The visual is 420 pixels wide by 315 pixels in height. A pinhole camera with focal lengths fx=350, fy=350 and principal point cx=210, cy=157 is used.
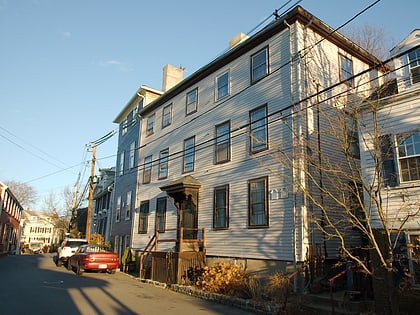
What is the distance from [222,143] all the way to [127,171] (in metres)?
12.7

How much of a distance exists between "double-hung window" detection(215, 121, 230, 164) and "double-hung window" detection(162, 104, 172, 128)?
5.52 m

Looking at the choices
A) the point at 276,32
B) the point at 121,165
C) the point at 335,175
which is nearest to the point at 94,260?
the point at 121,165

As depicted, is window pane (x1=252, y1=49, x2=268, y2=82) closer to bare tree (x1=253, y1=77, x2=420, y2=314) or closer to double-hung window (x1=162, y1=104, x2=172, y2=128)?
bare tree (x1=253, y1=77, x2=420, y2=314)

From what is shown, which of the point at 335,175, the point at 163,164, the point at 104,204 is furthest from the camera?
the point at 104,204

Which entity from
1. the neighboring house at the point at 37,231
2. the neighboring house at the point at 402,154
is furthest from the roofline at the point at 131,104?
the neighboring house at the point at 37,231

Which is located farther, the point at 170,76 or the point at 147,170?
the point at 170,76

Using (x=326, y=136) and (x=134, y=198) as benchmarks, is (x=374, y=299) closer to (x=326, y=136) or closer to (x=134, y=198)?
(x=326, y=136)

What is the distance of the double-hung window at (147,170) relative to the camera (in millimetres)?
22778

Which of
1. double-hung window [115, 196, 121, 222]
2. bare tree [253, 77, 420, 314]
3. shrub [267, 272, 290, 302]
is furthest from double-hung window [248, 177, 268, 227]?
double-hung window [115, 196, 121, 222]

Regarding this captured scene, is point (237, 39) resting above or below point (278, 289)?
above

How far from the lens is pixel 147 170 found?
23.2 metres

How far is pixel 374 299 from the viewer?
934 centimetres

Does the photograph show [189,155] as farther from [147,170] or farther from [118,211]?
[118,211]

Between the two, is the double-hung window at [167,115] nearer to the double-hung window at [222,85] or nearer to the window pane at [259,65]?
the double-hung window at [222,85]
